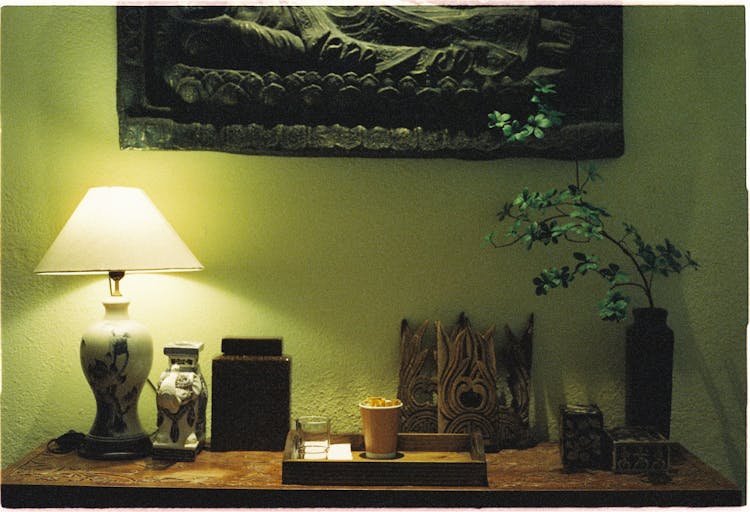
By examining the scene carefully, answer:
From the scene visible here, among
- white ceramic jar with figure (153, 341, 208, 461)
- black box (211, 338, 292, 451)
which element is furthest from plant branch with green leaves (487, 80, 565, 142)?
white ceramic jar with figure (153, 341, 208, 461)

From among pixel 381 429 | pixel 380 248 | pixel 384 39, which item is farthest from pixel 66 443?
pixel 384 39

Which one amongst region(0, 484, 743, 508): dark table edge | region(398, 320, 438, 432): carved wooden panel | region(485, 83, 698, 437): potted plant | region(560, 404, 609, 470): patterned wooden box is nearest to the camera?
region(0, 484, 743, 508): dark table edge

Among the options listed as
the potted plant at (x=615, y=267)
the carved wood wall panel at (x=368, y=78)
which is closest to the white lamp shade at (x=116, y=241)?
the carved wood wall panel at (x=368, y=78)

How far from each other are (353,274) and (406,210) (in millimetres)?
231

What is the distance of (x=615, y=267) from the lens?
1.77 metres

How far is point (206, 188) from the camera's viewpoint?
1.96 m

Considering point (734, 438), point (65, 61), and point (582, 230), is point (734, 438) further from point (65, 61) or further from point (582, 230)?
point (65, 61)

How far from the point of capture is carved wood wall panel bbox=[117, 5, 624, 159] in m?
1.92

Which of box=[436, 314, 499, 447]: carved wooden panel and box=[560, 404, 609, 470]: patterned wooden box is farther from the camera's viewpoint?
box=[436, 314, 499, 447]: carved wooden panel

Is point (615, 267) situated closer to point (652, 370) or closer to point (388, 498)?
point (652, 370)

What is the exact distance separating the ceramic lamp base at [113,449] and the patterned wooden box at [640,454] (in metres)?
1.13

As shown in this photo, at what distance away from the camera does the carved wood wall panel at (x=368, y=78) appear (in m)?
1.92

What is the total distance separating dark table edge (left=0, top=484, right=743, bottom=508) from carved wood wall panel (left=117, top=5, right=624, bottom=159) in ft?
2.92

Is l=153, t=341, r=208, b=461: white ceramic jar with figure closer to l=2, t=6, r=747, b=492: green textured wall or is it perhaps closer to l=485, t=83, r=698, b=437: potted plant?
l=2, t=6, r=747, b=492: green textured wall
